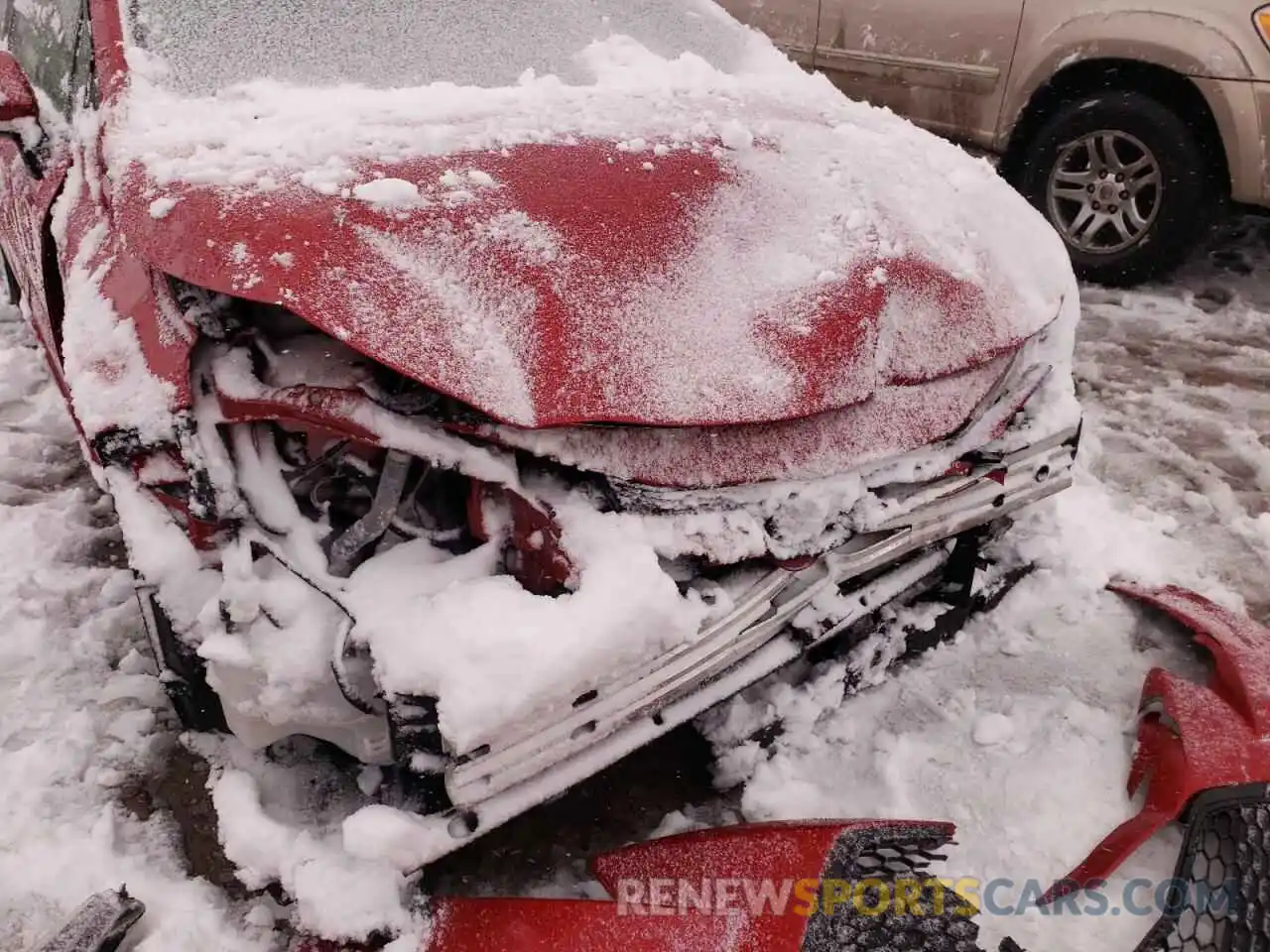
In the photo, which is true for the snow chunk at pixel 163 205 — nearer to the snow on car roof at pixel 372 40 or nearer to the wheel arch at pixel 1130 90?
the snow on car roof at pixel 372 40

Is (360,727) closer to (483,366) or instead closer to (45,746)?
(483,366)

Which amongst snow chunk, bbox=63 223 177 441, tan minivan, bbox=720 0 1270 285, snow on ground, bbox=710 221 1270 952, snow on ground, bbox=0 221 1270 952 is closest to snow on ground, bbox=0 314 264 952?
snow on ground, bbox=0 221 1270 952

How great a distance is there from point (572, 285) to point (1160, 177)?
3.81 meters

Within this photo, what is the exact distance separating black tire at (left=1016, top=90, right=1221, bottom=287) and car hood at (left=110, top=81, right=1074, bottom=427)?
2.69 m

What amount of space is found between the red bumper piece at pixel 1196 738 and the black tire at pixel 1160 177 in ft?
8.78

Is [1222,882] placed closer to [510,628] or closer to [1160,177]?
[510,628]

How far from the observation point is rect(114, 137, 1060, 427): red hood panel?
1.62 meters

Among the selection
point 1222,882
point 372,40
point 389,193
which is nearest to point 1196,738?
point 1222,882

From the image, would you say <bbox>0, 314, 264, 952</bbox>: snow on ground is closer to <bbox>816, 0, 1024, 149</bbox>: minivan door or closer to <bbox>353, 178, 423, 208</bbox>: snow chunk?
<bbox>353, 178, 423, 208</bbox>: snow chunk

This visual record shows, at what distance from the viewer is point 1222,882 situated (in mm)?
1812

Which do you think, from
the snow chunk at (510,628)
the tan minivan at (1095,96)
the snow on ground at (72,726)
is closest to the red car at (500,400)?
the snow chunk at (510,628)

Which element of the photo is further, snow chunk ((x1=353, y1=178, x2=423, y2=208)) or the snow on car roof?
the snow on car roof

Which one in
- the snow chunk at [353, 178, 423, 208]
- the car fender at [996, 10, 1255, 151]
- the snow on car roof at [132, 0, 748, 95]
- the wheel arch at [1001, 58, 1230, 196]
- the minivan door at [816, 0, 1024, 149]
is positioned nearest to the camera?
the snow chunk at [353, 178, 423, 208]

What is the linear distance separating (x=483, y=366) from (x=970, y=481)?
1.13 metres
